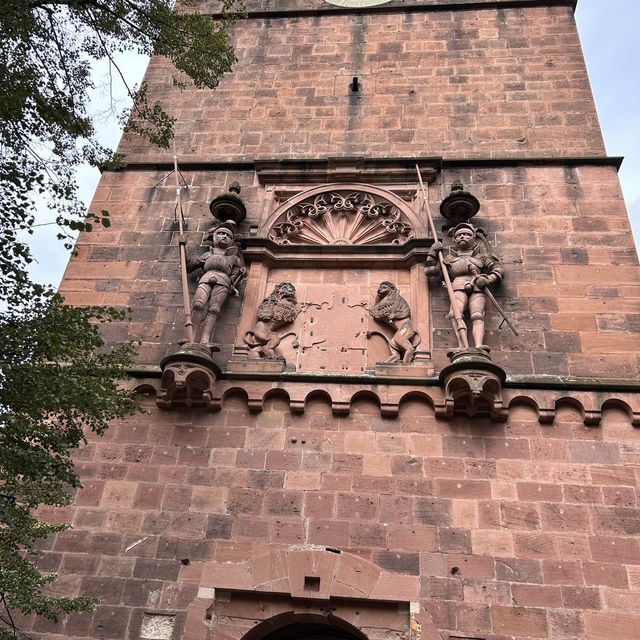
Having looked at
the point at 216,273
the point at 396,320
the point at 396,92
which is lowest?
the point at 396,320

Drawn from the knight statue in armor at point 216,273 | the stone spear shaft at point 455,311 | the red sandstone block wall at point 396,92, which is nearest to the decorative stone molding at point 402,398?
the stone spear shaft at point 455,311

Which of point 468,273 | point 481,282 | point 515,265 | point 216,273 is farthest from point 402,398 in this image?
point 216,273

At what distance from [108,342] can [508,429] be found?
4.65 m

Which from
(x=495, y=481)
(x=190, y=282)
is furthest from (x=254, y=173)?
(x=495, y=481)

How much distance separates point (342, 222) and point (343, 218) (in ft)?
0.27

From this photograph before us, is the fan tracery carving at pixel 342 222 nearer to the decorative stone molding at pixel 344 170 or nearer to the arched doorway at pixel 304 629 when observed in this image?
the decorative stone molding at pixel 344 170

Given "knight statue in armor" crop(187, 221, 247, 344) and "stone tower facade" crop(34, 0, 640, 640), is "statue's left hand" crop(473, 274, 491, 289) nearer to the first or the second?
"stone tower facade" crop(34, 0, 640, 640)

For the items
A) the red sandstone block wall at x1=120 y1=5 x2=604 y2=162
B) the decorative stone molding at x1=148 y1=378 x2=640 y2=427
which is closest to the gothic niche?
the decorative stone molding at x1=148 y1=378 x2=640 y2=427

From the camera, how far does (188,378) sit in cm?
766

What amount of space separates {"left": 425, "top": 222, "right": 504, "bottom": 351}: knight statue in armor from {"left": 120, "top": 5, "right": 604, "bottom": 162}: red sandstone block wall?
213 cm

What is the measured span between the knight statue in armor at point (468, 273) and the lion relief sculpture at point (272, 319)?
1641 millimetres

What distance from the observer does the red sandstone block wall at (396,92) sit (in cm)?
1083

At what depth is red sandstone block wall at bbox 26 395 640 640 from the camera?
6.43 metres

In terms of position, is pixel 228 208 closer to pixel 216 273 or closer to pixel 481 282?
pixel 216 273
